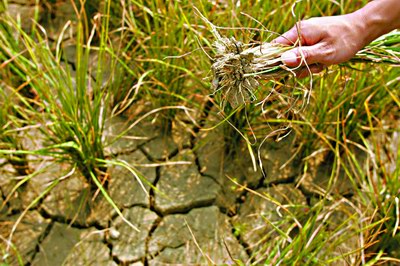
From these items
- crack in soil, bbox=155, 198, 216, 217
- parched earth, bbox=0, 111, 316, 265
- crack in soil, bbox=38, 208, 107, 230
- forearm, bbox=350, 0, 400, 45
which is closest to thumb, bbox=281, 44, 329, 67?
forearm, bbox=350, 0, 400, 45

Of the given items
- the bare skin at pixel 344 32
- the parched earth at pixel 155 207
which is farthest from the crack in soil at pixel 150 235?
the bare skin at pixel 344 32

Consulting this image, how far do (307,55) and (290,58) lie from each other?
0.13 ft

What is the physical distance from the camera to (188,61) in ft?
6.63

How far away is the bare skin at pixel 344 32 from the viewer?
1.16 meters

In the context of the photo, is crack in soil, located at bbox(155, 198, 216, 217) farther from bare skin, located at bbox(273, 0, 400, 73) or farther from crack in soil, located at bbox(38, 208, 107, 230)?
bare skin, located at bbox(273, 0, 400, 73)

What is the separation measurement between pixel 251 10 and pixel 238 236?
867 mm

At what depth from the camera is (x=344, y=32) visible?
1.17m

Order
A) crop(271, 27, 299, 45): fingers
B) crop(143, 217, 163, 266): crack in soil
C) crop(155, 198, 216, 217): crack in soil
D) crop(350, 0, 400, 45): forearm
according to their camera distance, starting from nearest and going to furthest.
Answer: crop(350, 0, 400, 45): forearm, crop(271, 27, 299, 45): fingers, crop(143, 217, 163, 266): crack in soil, crop(155, 198, 216, 217): crack in soil

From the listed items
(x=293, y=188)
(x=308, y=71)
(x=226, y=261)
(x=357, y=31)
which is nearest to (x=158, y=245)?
(x=226, y=261)

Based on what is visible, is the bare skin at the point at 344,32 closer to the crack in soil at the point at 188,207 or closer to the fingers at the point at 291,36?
the fingers at the point at 291,36

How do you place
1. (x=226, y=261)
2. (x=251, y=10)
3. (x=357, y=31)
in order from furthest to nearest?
(x=251, y=10) < (x=226, y=261) < (x=357, y=31)

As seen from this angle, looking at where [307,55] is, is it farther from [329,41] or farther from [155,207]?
[155,207]

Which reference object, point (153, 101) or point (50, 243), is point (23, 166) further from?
point (153, 101)

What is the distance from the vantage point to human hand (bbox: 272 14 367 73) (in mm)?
1162
